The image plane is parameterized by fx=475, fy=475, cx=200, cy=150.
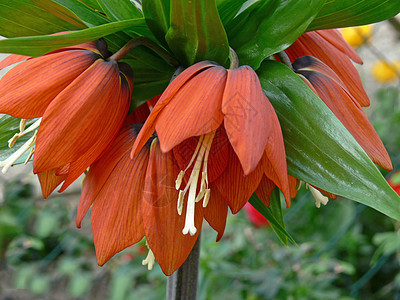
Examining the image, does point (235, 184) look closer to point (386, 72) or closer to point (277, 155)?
point (277, 155)

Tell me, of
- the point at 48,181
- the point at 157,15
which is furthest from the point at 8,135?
the point at 157,15

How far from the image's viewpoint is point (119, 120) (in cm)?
37

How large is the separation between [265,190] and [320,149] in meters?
0.06

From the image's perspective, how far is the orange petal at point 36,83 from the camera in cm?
35

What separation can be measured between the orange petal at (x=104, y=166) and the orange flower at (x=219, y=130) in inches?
1.7

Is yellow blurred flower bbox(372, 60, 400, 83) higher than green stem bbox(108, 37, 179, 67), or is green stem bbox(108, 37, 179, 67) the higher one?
green stem bbox(108, 37, 179, 67)

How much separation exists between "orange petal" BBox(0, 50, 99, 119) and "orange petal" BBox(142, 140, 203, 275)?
89 millimetres

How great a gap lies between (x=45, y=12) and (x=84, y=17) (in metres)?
0.03

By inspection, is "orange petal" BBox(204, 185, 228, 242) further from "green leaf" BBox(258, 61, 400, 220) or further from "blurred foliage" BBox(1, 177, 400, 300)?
"blurred foliage" BBox(1, 177, 400, 300)

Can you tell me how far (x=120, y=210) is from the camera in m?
0.36

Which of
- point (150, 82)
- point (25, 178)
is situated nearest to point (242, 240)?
point (150, 82)

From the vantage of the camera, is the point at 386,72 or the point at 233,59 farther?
the point at 386,72

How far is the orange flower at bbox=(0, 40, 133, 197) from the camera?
0.34 metres

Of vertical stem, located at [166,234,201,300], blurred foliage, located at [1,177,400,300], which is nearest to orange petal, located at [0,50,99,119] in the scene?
vertical stem, located at [166,234,201,300]
